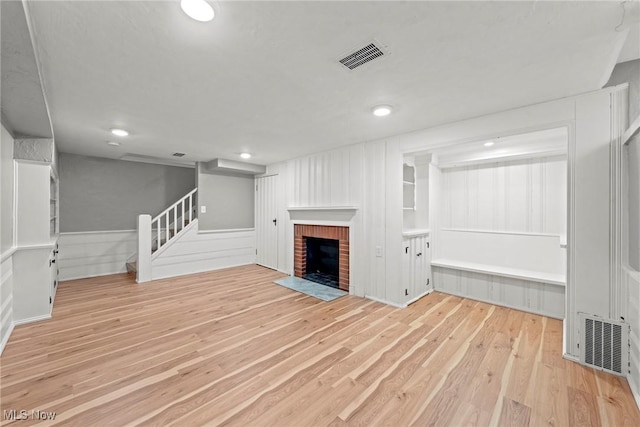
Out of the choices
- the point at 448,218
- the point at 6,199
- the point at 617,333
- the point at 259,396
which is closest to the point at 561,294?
the point at 617,333

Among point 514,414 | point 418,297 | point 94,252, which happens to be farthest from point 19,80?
point 418,297

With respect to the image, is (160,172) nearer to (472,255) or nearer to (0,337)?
(0,337)

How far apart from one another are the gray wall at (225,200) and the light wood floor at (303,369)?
2618 mm

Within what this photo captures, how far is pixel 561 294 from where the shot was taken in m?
3.06

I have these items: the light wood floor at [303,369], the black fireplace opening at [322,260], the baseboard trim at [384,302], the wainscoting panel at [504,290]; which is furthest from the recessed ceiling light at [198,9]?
Answer: the wainscoting panel at [504,290]

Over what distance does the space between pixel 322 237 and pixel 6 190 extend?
3.85m

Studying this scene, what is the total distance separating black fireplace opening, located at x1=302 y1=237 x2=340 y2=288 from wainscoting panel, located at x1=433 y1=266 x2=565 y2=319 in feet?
5.73

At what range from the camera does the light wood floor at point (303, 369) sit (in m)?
1.64

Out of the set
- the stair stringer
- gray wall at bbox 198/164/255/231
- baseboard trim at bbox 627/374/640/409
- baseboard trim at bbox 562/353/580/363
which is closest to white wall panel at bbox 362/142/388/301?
baseboard trim at bbox 562/353/580/363

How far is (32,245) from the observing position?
2.97 meters

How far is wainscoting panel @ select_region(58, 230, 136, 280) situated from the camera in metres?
4.86

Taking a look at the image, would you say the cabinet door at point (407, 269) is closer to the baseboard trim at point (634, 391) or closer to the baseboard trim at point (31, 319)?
the baseboard trim at point (634, 391)

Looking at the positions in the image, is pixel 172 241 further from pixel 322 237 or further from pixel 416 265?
pixel 416 265

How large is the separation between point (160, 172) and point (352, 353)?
594 centimetres
